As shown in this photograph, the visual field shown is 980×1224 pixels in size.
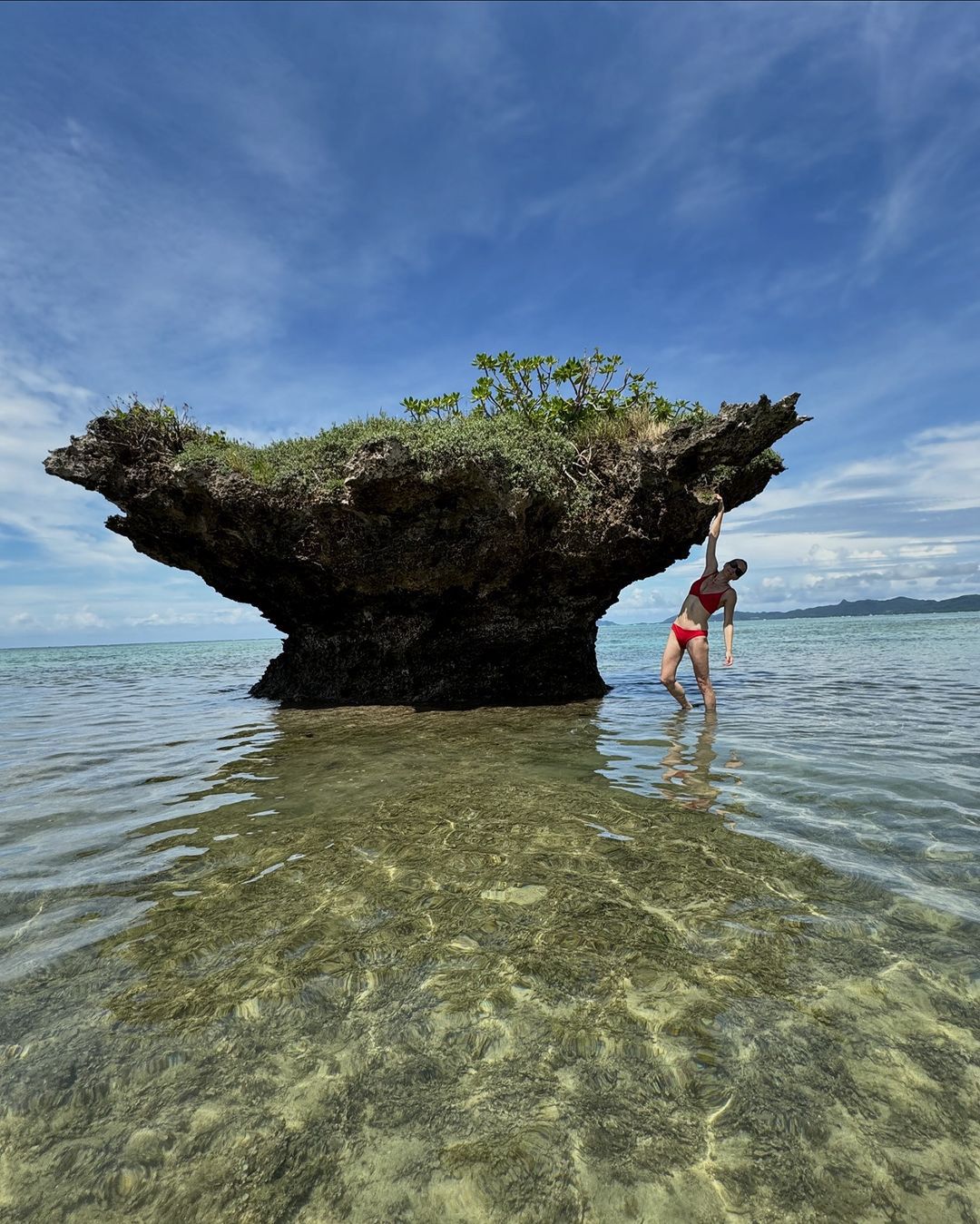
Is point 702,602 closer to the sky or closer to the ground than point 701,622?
closer to the sky

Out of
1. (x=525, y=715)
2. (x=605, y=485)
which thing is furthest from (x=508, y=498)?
(x=525, y=715)

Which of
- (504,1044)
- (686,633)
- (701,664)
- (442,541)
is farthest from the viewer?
(442,541)

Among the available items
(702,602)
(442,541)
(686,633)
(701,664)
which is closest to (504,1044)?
(701,664)

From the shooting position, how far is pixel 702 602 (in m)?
Result: 12.3

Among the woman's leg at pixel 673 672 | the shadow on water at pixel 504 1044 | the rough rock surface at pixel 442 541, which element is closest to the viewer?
the shadow on water at pixel 504 1044

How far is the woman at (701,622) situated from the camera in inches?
464

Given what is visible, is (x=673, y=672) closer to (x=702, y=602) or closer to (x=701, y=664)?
(x=701, y=664)

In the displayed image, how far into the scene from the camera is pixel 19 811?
6.48 meters

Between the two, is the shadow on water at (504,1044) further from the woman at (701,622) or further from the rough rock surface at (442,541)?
the rough rock surface at (442,541)

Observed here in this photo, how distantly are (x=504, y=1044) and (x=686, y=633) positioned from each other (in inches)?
406

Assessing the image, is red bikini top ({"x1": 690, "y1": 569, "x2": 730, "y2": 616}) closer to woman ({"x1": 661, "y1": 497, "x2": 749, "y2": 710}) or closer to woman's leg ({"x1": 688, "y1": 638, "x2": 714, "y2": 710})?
woman ({"x1": 661, "y1": 497, "x2": 749, "y2": 710})

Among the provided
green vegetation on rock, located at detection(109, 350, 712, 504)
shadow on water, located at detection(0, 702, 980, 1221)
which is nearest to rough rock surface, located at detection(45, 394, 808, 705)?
green vegetation on rock, located at detection(109, 350, 712, 504)

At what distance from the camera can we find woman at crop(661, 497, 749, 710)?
1177 cm

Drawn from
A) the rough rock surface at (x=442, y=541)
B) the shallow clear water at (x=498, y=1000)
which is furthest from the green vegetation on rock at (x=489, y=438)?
the shallow clear water at (x=498, y=1000)
